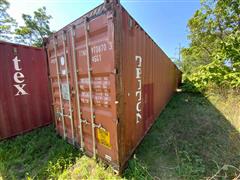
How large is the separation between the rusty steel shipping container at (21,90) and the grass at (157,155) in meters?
0.46

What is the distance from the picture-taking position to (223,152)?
119 inches

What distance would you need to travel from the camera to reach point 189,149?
3.14 m

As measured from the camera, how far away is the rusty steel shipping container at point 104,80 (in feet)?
7.24

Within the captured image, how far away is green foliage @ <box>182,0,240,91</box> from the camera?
780 cm

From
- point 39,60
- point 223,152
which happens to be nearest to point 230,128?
point 223,152

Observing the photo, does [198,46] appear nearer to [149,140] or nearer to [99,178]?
[149,140]

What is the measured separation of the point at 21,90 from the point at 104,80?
3428mm

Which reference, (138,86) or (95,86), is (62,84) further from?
(138,86)

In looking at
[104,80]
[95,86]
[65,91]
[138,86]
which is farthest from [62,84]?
[138,86]

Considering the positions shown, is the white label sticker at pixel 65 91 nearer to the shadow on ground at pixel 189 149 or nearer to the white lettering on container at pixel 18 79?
the white lettering on container at pixel 18 79

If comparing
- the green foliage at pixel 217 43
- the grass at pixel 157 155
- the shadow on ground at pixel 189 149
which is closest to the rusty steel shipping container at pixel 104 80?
the grass at pixel 157 155

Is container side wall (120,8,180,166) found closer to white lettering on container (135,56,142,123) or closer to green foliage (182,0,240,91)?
white lettering on container (135,56,142,123)

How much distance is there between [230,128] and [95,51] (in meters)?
4.53

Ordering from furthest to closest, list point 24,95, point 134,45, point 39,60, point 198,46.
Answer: point 198,46
point 39,60
point 24,95
point 134,45
